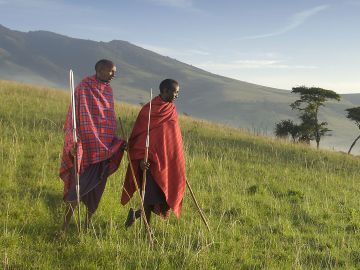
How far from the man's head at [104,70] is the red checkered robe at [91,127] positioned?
8 centimetres

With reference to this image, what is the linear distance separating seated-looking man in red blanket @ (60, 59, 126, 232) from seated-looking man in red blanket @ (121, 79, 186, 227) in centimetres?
35

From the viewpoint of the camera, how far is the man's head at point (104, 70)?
6766 mm

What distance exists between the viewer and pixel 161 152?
23.0 ft

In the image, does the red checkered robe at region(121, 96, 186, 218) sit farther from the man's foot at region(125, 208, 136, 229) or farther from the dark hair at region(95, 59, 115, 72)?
the dark hair at region(95, 59, 115, 72)

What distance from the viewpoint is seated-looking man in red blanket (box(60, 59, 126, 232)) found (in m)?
6.69

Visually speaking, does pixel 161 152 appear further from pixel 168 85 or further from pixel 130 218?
pixel 130 218

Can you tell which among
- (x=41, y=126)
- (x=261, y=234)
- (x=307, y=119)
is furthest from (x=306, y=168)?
(x=307, y=119)

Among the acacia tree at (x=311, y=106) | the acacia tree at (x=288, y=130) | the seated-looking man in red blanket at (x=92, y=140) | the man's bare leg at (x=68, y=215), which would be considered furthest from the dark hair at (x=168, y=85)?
the acacia tree at (x=288, y=130)

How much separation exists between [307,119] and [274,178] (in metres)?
30.2

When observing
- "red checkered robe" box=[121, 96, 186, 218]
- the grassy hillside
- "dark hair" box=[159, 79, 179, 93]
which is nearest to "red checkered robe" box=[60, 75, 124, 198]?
"red checkered robe" box=[121, 96, 186, 218]

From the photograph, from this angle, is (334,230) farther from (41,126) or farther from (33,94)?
(33,94)

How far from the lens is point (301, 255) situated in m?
7.34

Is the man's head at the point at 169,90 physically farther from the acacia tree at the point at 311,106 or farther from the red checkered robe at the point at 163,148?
the acacia tree at the point at 311,106

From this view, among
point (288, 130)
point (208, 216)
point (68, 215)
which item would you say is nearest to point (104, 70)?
point (68, 215)
